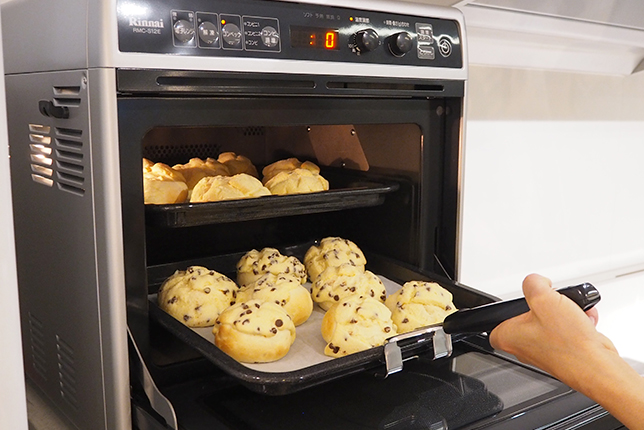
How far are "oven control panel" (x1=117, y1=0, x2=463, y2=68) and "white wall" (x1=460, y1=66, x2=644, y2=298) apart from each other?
25.2 inches

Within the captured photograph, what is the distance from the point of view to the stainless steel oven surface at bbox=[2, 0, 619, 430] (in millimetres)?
815

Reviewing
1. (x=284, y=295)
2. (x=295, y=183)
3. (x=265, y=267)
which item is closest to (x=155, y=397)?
(x=284, y=295)

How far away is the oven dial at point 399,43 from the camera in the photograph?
1.01 metres

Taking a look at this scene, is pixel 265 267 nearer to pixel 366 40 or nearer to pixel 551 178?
pixel 366 40

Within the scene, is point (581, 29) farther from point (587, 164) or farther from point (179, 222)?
point (179, 222)

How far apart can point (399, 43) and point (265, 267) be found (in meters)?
0.45

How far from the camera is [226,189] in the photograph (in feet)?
3.44

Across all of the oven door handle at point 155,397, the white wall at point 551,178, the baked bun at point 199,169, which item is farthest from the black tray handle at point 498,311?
the white wall at point 551,178

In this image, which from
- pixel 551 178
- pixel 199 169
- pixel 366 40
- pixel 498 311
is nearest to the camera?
pixel 498 311

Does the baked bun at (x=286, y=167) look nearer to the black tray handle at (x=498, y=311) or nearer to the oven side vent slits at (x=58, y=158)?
the oven side vent slits at (x=58, y=158)

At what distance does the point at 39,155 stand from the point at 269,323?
46 cm

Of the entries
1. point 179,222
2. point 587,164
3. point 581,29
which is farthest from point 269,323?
point 587,164

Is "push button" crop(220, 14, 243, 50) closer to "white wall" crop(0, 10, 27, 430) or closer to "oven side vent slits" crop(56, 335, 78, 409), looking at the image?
"white wall" crop(0, 10, 27, 430)

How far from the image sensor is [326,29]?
0.96 meters
